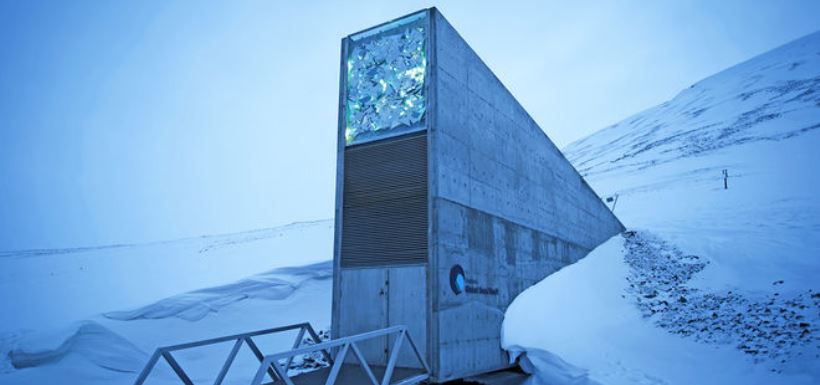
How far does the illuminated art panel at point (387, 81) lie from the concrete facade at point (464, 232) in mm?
303

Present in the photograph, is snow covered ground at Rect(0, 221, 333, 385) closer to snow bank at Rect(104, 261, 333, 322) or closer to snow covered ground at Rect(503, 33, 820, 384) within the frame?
snow bank at Rect(104, 261, 333, 322)

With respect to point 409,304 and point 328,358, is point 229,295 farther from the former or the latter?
point 409,304

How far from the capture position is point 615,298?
1110cm

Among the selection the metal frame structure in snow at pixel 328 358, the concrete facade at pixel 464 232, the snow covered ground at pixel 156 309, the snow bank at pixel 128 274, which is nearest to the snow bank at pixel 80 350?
the snow covered ground at pixel 156 309

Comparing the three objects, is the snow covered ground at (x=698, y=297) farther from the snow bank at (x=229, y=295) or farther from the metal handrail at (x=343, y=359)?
the snow bank at (x=229, y=295)

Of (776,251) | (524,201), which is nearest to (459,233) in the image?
(524,201)

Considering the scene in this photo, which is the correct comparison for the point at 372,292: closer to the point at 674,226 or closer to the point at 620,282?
the point at 620,282

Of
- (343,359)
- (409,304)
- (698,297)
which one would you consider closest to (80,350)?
(409,304)

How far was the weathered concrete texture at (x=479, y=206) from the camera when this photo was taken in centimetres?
800

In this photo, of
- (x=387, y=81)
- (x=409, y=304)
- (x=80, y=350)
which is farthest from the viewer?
(x=80, y=350)

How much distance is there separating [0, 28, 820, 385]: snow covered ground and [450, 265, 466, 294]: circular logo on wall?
222 cm

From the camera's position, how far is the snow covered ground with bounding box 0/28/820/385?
8.14 metres

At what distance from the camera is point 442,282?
25.4 ft

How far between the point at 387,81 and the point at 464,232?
3.47 meters
